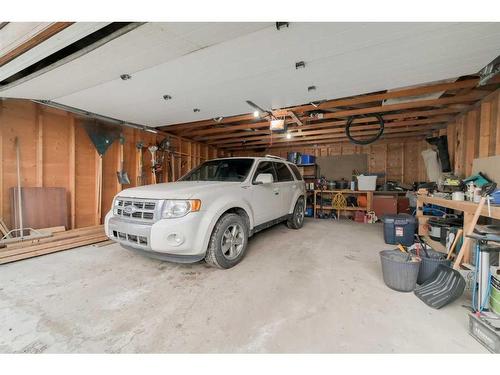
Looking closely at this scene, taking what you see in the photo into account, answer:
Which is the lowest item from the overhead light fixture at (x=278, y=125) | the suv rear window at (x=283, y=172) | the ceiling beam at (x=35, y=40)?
the suv rear window at (x=283, y=172)

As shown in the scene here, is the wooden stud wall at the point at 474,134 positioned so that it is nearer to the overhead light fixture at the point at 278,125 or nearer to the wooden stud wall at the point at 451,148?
the wooden stud wall at the point at 451,148

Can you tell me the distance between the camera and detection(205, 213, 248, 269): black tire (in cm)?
248

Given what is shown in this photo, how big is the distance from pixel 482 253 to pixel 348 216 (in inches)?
208

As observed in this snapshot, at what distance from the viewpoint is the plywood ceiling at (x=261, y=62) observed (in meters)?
1.67

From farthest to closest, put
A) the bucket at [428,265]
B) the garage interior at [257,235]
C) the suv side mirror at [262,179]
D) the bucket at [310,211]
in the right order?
the bucket at [310,211]
the suv side mirror at [262,179]
the bucket at [428,265]
the garage interior at [257,235]

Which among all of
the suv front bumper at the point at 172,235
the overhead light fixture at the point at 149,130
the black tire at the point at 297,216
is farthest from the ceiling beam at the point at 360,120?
the suv front bumper at the point at 172,235

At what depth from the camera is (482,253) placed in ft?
5.53

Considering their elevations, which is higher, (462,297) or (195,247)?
(195,247)

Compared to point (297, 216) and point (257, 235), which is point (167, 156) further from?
point (297, 216)

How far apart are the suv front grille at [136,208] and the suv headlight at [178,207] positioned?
14 cm

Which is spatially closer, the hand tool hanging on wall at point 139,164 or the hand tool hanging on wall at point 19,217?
the hand tool hanging on wall at point 19,217

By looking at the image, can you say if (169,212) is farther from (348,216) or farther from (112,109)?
(348,216)

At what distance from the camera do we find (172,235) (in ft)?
7.23

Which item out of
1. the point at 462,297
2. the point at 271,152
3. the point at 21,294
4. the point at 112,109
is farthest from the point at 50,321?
the point at 271,152
